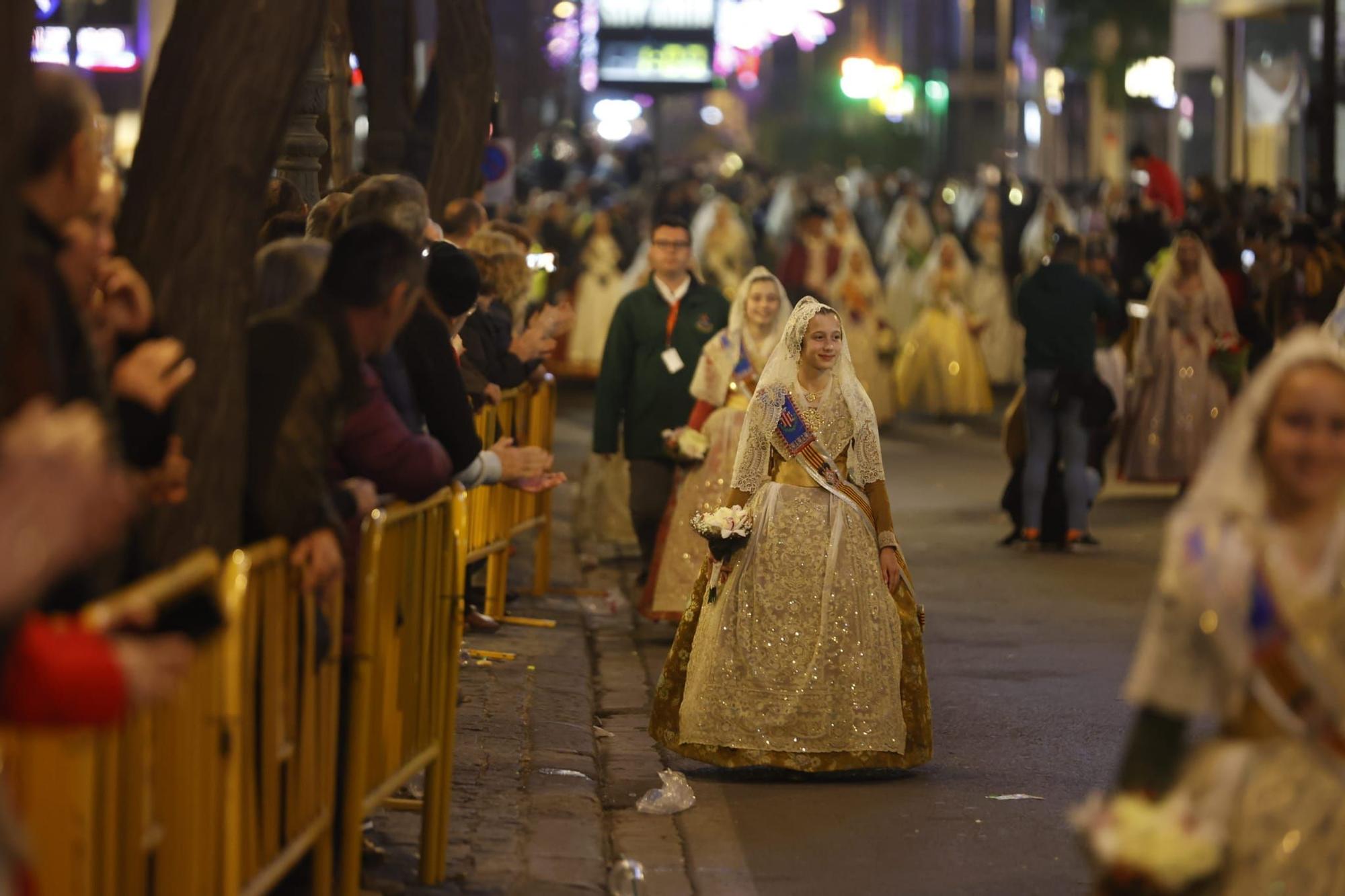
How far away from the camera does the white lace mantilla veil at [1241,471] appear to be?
14.1 feet

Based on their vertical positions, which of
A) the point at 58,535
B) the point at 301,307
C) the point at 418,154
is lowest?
the point at 58,535

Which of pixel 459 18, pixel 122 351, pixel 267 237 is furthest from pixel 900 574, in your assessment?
pixel 459 18

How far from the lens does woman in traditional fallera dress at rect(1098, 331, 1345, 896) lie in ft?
13.8

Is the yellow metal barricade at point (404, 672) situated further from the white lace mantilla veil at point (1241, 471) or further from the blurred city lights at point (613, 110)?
the blurred city lights at point (613, 110)

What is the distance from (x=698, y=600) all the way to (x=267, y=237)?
2.20 metres

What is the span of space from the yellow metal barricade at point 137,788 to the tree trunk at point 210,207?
3.75ft

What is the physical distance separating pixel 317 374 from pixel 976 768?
3.80 metres

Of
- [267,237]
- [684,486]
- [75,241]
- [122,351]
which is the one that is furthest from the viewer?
[684,486]

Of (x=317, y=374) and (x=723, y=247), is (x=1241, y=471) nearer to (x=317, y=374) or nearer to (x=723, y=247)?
(x=317, y=374)

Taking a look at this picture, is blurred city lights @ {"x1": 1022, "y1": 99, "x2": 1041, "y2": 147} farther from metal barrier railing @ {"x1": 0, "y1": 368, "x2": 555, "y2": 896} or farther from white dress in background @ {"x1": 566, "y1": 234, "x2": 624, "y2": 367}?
metal barrier railing @ {"x1": 0, "y1": 368, "x2": 555, "y2": 896}

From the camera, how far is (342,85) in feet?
53.4

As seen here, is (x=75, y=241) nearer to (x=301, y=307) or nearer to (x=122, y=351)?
(x=122, y=351)

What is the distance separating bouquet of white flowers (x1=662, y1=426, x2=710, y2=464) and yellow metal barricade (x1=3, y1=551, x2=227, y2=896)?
6.63 m

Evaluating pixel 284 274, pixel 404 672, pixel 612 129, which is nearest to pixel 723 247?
pixel 284 274
